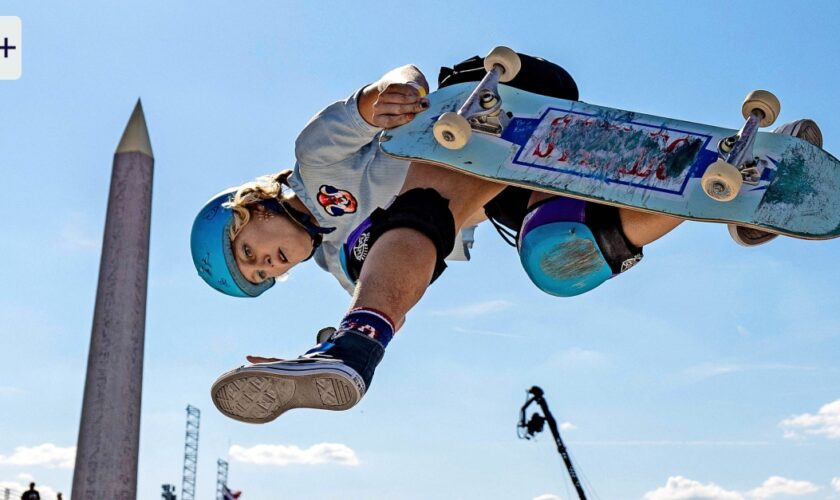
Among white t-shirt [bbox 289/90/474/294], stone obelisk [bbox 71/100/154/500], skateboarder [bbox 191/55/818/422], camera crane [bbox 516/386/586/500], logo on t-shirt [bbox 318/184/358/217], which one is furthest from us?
camera crane [bbox 516/386/586/500]

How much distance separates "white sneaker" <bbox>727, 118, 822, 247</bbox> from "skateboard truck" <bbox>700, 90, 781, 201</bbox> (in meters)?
0.13

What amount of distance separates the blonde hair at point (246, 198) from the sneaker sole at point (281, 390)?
4.37ft

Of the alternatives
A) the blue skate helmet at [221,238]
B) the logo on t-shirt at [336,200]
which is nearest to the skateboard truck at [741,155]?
the logo on t-shirt at [336,200]

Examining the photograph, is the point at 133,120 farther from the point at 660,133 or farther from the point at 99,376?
the point at 660,133

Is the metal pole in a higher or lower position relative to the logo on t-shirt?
higher

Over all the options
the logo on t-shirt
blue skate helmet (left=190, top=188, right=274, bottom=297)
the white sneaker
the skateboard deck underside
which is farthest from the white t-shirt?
the white sneaker

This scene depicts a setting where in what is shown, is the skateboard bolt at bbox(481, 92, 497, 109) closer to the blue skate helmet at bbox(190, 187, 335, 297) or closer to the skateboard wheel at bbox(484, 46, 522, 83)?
the skateboard wheel at bbox(484, 46, 522, 83)

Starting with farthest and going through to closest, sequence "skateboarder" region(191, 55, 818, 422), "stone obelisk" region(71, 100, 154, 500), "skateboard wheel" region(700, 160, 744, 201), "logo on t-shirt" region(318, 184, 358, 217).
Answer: "stone obelisk" region(71, 100, 154, 500) < "logo on t-shirt" region(318, 184, 358, 217) < "skateboarder" region(191, 55, 818, 422) < "skateboard wheel" region(700, 160, 744, 201)

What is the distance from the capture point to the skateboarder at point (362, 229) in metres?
2.85

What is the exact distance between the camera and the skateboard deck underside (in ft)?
9.52

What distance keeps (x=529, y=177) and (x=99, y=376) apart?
183 inches

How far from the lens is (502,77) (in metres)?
3.21

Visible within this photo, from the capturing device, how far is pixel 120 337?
6891mm

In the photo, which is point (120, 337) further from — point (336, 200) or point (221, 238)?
point (336, 200)
